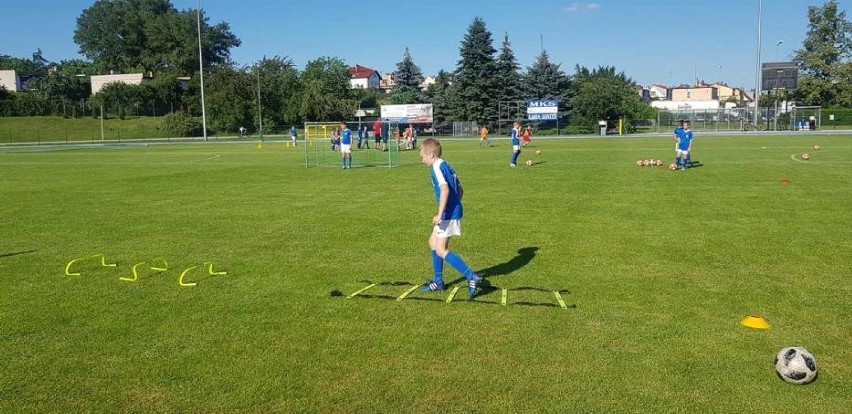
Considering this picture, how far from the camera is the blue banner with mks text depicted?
63.8 metres

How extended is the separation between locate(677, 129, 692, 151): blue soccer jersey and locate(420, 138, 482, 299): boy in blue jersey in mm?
17318

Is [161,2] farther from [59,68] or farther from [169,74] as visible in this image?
[169,74]

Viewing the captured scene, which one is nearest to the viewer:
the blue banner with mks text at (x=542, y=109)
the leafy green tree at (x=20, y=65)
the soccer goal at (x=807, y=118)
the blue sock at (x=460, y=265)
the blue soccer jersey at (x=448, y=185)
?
the blue soccer jersey at (x=448, y=185)

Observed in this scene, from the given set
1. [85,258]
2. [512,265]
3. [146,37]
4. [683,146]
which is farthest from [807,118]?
[146,37]

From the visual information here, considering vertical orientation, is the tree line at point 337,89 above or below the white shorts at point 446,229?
above

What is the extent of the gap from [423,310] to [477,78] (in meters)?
61.9

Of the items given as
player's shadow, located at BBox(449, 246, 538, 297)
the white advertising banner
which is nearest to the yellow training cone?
player's shadow, located at BBox(449, 246, 538, 297)

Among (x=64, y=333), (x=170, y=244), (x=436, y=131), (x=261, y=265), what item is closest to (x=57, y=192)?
(x=170, y=244)

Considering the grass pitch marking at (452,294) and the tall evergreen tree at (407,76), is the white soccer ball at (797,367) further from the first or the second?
the tall evergreen tree at (407,76)

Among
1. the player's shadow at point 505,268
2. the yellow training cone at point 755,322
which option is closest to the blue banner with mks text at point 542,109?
the player's shadow at point 505,268

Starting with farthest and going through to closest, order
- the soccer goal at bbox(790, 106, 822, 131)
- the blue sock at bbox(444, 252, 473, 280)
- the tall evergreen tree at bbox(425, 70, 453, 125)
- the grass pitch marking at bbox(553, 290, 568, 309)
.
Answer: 1. the tall evergreen tree at bbox(425, 70, 453, 125)
2. the soccer goal at bbox(790, 106, 822, 131)
3. the blue sock at bbox(444, 252, 473, 280)
4. the grass pitch marking at bbox(553, 290, 568, 309)

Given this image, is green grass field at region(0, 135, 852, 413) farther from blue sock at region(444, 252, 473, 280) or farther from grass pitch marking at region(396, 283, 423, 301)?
blue sock at region(444, 252, 473, 280)

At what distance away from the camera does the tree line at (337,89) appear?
67.6 m

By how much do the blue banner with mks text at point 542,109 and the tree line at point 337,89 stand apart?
157 inches
